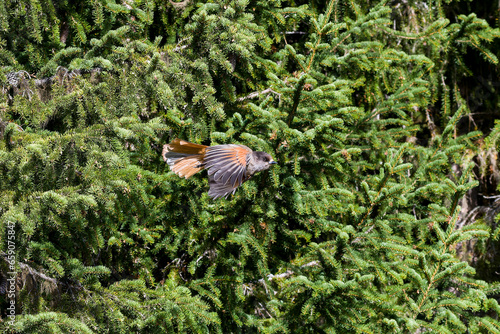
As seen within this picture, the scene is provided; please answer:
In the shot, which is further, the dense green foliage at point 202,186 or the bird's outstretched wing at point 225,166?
the bird's outstretched wing at point 225,166

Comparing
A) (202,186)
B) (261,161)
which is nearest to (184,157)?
(202,186)

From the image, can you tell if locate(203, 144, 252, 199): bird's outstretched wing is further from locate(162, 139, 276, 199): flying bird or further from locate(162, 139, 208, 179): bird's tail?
locate(162, 139, 208, 179): bird's tail

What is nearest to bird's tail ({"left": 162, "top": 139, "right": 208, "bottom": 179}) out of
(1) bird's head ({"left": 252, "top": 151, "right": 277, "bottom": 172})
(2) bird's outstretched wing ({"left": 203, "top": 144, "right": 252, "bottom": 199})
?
(2) bird's outstretched wing ({"left": 203, "top": 144, "right": 252, "bottom": 199})

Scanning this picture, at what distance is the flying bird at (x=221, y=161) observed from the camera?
2717 mm

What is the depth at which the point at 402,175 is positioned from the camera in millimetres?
3486

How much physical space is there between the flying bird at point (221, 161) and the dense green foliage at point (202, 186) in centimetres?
19

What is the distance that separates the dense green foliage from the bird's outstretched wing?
22 centimetres

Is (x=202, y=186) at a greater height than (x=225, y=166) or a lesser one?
lesser

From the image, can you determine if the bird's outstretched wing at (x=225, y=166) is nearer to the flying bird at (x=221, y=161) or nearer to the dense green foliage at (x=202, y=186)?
the flying bird at (x=221, y=161)

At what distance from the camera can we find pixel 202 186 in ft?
10.5

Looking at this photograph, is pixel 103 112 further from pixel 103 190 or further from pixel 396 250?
pixel 396 250

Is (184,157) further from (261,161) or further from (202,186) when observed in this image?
(261,161)

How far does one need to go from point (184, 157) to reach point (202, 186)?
0.40 meters

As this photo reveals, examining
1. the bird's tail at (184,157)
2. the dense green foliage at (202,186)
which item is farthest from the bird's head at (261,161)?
the bird's tail at (184,157)
